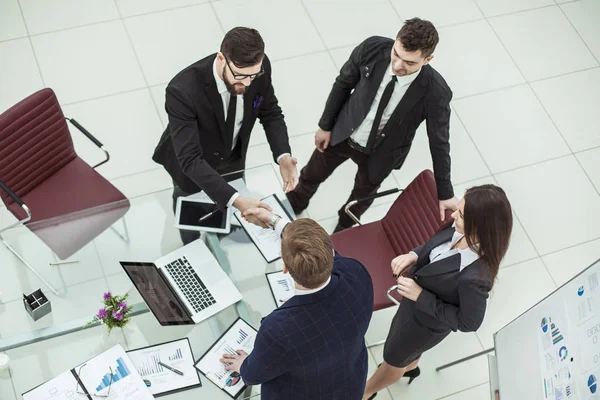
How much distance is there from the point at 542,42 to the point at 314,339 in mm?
4251

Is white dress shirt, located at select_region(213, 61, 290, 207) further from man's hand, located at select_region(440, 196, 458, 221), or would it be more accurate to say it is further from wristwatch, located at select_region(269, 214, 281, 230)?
man's hand, located at select_region(440, 196, 458, 221)

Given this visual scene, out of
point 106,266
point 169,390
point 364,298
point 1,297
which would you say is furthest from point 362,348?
point 1,297

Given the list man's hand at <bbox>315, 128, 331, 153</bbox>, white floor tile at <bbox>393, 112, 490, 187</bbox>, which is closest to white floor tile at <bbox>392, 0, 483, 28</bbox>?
white floor tile at <bbox>393, 112, 490, 187</bbox>

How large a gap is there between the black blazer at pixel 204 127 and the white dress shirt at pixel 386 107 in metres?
0.45

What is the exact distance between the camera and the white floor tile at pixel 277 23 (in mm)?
5172

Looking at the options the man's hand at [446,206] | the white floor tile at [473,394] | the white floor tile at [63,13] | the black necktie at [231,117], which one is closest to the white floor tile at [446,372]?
the white floor tile at [473,394]

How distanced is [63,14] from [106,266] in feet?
8.89

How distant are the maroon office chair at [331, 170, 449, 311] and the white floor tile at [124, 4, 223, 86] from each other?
204 centimetres

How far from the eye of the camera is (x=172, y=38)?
5039mm

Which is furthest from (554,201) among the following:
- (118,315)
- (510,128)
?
(118,315)

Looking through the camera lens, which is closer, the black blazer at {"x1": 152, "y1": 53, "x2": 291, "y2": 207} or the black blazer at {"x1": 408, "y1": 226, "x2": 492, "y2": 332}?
the black blazer at {"x1": 408, "y1": 226, "x2": 492, "y2": 332}

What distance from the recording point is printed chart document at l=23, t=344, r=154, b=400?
2.74 metres

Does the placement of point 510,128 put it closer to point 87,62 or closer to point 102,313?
point 87,62

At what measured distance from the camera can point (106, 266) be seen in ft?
10.3
